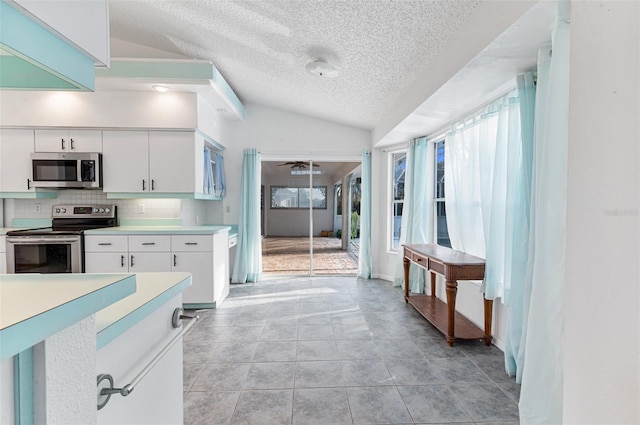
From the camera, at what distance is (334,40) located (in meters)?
2.49

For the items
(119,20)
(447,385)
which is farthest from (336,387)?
(119,20)

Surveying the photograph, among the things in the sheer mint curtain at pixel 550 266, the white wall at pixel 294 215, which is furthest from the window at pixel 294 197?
the sheer mint curtain at pixel 550 266

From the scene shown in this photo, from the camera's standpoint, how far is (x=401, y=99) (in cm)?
331

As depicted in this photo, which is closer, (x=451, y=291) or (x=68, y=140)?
(x=451, y=291)

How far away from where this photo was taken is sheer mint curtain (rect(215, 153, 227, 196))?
4383 mm

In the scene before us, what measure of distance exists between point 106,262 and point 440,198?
416 centimetres

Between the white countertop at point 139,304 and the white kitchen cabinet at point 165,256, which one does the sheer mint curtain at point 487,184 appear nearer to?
the white countertop at point 139,304

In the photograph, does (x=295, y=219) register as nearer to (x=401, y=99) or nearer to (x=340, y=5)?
(x=401, y=99)

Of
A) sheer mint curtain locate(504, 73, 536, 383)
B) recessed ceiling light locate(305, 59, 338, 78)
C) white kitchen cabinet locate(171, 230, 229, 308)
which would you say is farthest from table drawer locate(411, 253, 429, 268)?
white kitchen cabinet locate(171, 230, 229, 308)

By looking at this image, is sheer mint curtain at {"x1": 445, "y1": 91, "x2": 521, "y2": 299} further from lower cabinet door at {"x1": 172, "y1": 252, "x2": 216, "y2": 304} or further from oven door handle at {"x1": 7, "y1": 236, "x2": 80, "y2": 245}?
oven door handle at {"x1": 7, "y1": 236, "x2": 80, "y2": 245}

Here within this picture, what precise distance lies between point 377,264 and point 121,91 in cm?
432

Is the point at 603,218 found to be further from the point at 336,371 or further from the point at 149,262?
the point at 149,262

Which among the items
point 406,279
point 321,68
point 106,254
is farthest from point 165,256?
point 406,279

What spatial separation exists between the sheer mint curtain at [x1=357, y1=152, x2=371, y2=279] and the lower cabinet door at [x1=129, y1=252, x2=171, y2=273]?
2.89 m
